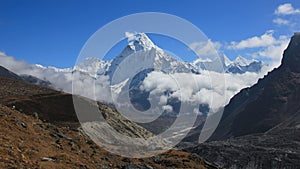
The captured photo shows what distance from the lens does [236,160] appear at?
561ft

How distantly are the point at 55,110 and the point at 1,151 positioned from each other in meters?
60.1

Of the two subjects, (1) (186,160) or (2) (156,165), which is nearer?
(2) (156,165)

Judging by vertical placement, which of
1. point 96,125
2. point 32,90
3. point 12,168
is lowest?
point 12,168

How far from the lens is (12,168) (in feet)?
75.6

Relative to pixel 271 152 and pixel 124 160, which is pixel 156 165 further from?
pixel 271 152

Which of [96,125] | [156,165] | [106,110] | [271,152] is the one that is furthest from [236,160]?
[156,165]

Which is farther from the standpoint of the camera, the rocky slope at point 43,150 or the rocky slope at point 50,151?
the rocky slope at point 50,151

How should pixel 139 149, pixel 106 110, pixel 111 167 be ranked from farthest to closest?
pixel 106 110 → pixel 139 149 → pixel 111 167

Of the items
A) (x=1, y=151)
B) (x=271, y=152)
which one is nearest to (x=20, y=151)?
(x=1, y=151)

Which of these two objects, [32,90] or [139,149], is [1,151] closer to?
[139,149]

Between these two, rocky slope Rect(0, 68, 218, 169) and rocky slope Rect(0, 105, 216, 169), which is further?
rocky slope Rect(0, 68, 218, 169)

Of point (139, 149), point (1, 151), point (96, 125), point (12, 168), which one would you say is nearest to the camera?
point (12, 168)

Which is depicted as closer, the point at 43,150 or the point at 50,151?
the point at 43,150

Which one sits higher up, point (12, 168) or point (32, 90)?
point (32, 90)
